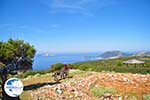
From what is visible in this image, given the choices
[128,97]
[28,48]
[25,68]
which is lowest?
[128,97]

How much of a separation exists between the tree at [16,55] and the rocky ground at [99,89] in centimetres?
Result: 322

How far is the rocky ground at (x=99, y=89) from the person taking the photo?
Result: 688 inches

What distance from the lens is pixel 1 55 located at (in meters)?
21.3

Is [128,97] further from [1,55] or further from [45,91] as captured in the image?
[1,55]

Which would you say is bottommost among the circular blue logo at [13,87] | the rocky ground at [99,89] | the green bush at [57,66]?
the rocky ground at [99,89]

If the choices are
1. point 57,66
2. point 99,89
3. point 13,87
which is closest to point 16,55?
point 99,89

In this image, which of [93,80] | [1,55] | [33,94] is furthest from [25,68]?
[93,80]

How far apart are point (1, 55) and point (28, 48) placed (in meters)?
2.73

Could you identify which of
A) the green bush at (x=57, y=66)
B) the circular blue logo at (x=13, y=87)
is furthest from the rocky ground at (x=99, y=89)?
the green bush at (x=57, y=66)

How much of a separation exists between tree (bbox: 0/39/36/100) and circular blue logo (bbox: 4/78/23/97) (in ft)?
37.9

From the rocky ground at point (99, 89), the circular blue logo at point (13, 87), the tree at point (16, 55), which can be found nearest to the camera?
the circular blue logo at point (13, 87)

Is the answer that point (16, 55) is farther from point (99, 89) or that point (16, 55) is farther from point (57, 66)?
point (57, 66)

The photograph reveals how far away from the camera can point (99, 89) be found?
18.4 meters

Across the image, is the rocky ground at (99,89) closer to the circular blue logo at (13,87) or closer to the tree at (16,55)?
the tree at (16,55)
